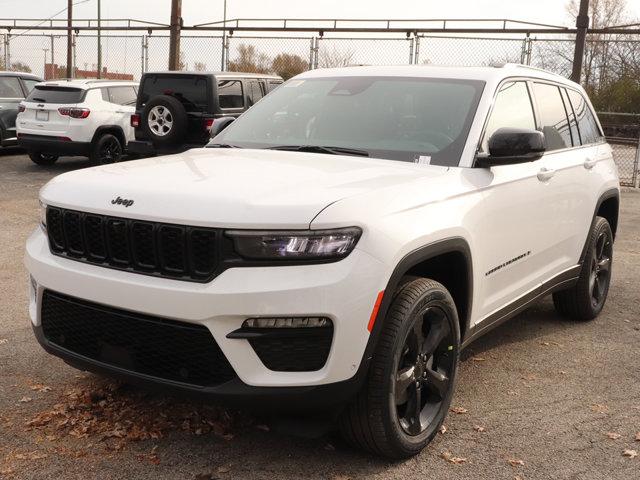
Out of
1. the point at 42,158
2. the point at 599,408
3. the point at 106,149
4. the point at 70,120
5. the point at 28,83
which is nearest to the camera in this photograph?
the point at 599,408

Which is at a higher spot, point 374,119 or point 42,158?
point 374,119

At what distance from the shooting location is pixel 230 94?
12453 millimetres

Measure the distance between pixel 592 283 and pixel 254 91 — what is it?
8511 mm

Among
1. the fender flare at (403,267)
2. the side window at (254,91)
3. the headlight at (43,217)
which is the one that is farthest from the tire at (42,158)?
the fender flare at (403,267)

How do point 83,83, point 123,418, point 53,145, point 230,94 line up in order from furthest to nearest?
point 83,83 → point 53,145 → point 230,94 → point 123,418

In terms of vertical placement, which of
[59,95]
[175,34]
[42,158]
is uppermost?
[175,34]

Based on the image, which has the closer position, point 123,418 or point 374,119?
point 123,418

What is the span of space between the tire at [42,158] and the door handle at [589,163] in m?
11.3

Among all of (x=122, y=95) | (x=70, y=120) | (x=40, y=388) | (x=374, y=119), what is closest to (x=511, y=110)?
(x=374, y=119)

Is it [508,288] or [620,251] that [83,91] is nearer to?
[620,251]

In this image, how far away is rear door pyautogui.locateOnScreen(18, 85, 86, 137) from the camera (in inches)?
529

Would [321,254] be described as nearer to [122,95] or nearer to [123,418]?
[123,418]

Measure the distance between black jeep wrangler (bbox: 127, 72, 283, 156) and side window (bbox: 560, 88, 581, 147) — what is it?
6624 millimetres

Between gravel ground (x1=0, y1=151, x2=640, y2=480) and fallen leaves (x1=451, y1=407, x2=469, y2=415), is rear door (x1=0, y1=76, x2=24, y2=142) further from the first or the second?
fallen leaves (x1=451, y1=407, x2=469, y2=415)
